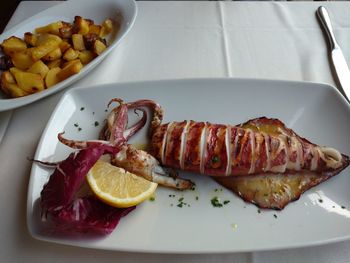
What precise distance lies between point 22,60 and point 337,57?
1215 mm

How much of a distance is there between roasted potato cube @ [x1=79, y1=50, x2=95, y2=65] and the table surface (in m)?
0.07

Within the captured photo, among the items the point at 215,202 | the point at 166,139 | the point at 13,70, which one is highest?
the point at 13,70

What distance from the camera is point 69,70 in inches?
47.6

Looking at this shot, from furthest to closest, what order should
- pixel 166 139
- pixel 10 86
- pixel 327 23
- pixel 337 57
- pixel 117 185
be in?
1. pixel 327 23
2. pixel 337 57
3. pixel 10 86
4. pixel 166 139
5. pixel 117 185

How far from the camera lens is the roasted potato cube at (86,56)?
1.31 meters

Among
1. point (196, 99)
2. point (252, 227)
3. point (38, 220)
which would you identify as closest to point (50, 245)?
point (38, 220)

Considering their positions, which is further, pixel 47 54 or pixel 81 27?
pixel 81 27

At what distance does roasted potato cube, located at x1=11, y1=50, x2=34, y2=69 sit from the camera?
4.04 feet

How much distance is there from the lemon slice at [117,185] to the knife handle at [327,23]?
1.03 meters

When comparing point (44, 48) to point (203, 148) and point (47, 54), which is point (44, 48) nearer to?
point (47, 54)

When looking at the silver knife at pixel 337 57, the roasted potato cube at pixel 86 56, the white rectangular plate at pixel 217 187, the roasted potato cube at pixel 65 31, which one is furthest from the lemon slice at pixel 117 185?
the silver knife at pixel 337 57

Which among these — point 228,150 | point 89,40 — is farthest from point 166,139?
point 89,40

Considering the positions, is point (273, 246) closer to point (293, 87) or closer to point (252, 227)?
point (252, 227)

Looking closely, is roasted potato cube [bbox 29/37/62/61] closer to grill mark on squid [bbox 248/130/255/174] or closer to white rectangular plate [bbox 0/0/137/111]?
white rectangular plate [bbox 0/0/137/111]
